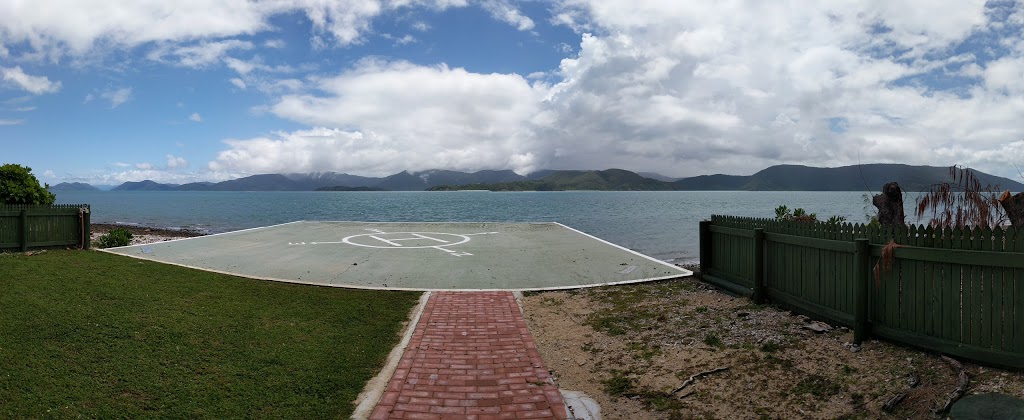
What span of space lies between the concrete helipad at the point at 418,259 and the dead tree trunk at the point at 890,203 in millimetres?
5505

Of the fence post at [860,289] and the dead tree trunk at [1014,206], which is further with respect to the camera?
the dead tree trunk at [1014,206]

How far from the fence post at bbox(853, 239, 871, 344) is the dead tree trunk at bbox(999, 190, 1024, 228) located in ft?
11.6

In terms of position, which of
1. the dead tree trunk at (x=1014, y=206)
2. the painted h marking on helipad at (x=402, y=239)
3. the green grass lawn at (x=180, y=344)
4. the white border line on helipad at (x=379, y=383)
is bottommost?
the white border line on helipad at (x=379, y=383)

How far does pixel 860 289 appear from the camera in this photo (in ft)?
21.4

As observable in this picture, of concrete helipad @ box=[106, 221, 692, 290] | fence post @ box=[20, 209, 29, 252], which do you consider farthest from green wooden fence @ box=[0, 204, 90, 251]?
concrete helipad @ box=[106, 221, 692, 290]


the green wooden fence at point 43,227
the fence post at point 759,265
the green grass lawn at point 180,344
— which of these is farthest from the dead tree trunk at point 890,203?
the green wooden fence at point 43,227

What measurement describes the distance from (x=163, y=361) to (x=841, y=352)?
25.5 ft

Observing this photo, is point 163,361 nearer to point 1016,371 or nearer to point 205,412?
point 205,412

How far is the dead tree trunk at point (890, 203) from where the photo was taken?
43.3 feet

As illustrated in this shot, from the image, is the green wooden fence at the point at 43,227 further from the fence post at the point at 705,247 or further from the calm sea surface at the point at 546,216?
the calm sea surface at the point at 546,216

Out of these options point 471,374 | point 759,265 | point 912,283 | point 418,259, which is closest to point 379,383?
point 471,374

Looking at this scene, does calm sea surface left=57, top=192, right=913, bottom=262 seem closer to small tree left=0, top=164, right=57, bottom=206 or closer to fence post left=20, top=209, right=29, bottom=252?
fence post left=20, top=209, right=29, bottom=252

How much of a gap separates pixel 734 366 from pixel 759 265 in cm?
347

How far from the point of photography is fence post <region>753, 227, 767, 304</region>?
29.1ft
